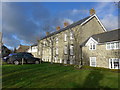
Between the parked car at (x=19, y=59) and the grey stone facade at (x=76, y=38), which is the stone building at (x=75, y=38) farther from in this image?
the parked car at (x=19, y=59)

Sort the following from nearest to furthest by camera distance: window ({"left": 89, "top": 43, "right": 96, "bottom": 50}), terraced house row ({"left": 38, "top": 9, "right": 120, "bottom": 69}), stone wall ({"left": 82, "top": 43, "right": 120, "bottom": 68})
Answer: stone wall ({"left": 82, "top": 43, "right": 120, "bottom": 68}) → terraced house row ({"left": 38, "top": 9, "right": 120, "bottom": 69}) → window ({"left": 89, "top": 43, "right": 96, "bottom": 50})

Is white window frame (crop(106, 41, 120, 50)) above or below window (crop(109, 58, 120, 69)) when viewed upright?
above

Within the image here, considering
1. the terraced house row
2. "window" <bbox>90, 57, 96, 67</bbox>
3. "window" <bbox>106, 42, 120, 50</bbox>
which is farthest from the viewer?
"window" <bbox>90, 57, 96, 67</bbox>

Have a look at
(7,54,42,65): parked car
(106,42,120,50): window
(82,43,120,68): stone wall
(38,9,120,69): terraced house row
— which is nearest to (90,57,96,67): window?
(38,9,120,69): terraced house row

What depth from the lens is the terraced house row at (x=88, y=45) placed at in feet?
59.8

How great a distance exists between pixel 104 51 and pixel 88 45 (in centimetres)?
377

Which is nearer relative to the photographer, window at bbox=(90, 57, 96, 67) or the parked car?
the parked car

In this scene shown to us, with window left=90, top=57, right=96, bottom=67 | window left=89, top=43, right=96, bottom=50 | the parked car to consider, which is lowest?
window left=90, top=57, right=96, bottom=67

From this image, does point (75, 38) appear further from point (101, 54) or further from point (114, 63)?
point (114, 63)

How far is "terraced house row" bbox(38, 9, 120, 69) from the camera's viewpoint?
717 inches

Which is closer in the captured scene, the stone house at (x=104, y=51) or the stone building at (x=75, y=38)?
the stone house at (x=104, y=51)

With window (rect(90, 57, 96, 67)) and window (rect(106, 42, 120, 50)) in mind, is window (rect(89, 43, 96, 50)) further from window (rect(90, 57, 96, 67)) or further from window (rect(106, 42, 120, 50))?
window (rect(106, 42, 120, 50))

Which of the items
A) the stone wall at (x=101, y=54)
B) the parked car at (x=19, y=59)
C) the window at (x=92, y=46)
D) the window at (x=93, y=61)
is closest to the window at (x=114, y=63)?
the stone wall at (x=101, y=54)

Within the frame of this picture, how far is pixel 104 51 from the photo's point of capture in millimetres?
18922
